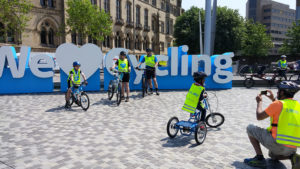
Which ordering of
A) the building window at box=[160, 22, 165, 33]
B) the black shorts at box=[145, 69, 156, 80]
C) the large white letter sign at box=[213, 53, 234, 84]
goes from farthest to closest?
the building window at box=[160, 22, 165, 33], the large white letter sign at box=[213, 53, 234, 84], the black shorts at box=[145, 69, 156, 80]

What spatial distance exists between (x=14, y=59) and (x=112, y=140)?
8.54m

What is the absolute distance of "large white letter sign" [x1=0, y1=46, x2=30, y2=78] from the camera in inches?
434

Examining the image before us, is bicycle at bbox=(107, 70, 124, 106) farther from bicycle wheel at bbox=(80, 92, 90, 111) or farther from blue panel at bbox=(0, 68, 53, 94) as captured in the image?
blue panel at bbox=(0, 68, 53, 94)

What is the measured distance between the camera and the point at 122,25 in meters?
44.7

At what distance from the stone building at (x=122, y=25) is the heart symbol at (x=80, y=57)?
61.2ft

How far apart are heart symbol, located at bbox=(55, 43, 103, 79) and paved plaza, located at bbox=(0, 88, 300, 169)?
3633 millimetres

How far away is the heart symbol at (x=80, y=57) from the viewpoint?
1151cm

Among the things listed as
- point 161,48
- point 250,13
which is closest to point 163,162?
point 161,48

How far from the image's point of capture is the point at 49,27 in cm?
3281

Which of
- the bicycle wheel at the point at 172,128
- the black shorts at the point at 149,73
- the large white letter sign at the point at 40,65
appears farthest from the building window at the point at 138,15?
the bicycle wheel at the point at 172,128

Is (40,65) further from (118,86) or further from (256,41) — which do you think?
(256,41)

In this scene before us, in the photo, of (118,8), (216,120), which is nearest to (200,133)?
(216,120)

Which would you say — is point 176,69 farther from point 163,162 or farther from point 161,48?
point 161,48

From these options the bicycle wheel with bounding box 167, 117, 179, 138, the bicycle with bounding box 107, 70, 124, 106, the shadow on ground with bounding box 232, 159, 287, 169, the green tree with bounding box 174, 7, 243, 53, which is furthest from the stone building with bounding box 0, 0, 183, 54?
the shadow on ground with bounding box 232, 159, 287, 169
